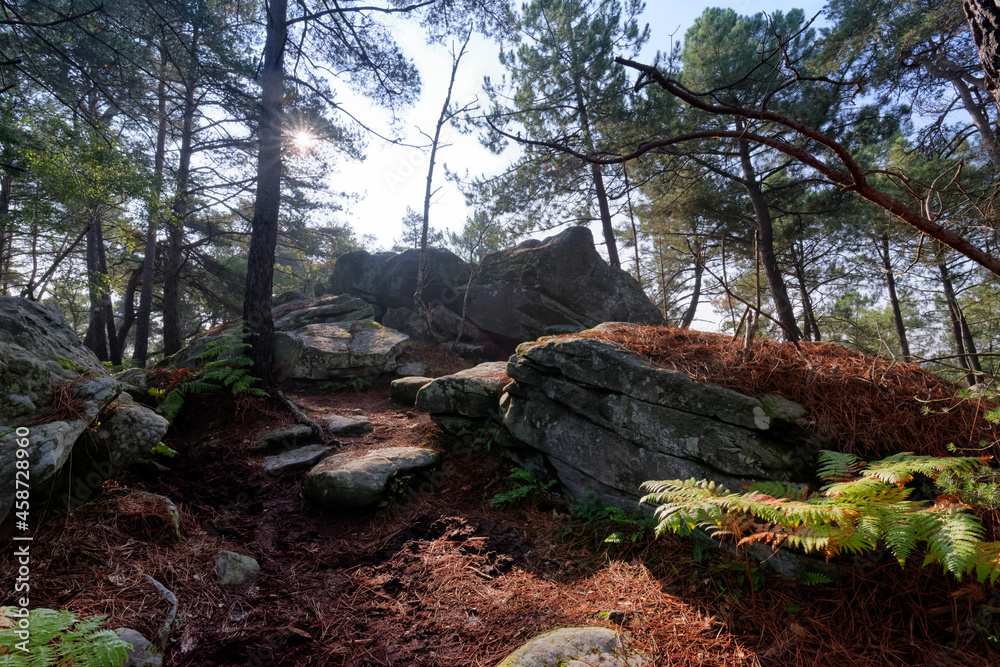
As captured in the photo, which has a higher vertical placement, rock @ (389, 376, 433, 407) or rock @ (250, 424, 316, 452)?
rock @ (389, 376, 433, 407)

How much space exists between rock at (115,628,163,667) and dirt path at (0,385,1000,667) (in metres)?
0.11

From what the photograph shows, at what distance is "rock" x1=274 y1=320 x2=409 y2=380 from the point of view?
9285mm

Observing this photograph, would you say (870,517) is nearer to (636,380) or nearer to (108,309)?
(636,380)

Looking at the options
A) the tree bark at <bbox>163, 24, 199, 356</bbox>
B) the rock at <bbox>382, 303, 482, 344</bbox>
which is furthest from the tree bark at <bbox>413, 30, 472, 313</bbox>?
the tree bark at <bbox>163, 24, 199, 356</bbox>

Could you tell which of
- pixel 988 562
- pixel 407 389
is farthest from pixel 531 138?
pixel 988 562

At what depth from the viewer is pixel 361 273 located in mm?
16078

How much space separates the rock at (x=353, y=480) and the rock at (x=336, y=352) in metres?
5.22

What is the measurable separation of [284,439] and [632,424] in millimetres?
4370

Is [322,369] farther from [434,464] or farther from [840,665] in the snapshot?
[840,665]

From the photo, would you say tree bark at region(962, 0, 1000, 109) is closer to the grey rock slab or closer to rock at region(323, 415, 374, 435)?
the grey rock slab

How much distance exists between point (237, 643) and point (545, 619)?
1859 mm

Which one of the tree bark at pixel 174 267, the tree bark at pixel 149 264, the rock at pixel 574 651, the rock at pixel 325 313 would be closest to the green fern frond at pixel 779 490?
the rock at pixel 574 651

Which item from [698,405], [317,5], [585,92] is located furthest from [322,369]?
[585,92]

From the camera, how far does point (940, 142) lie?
8.82 meters
